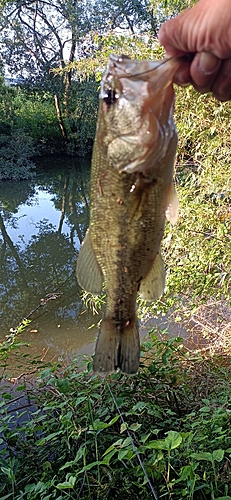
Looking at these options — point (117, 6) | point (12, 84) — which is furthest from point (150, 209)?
point (12, 84)

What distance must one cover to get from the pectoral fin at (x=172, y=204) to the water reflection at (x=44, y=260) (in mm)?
2522

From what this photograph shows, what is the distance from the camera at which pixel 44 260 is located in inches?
331

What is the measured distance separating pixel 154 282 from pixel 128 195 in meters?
0.34

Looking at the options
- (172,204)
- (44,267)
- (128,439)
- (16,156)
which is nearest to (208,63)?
(172,204)

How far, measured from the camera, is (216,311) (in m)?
4.44

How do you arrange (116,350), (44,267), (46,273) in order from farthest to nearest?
(44,267)
(46,273)
(116,350)

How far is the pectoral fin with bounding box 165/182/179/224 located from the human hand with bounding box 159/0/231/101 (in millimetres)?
339

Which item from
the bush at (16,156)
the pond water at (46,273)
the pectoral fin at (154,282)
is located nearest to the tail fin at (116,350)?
the pectoral fin at (154,282)

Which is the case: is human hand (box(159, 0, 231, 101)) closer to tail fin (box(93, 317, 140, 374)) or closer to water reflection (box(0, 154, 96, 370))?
tail fin (box(93, 317, 140, 374))

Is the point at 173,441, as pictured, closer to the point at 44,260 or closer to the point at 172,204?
the point at 172,204

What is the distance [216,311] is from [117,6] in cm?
1465

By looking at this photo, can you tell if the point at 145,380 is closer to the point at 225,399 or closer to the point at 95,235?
the point at 225,399

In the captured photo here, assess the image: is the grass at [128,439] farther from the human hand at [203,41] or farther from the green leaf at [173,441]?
the human hand at [203,41]

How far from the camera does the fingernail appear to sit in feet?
3.73
